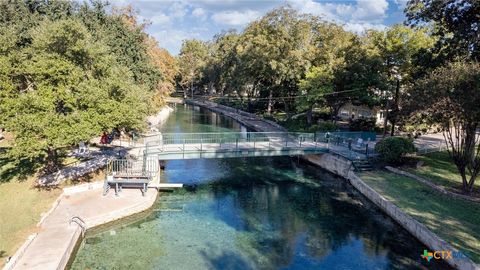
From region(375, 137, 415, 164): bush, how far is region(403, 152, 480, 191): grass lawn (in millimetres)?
1114

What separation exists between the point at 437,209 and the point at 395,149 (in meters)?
8.31

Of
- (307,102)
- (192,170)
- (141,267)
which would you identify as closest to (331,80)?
(307,102)

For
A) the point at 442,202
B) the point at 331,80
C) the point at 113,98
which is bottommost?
the point at 442,202

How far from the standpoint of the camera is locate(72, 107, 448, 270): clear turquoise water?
1587cm

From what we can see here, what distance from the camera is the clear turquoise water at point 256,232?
52.1ft

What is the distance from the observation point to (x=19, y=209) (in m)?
17.8

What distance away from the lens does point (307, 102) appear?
39.4 m

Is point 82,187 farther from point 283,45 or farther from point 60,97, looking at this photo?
point 283,45

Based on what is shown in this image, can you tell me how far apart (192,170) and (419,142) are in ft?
70.7

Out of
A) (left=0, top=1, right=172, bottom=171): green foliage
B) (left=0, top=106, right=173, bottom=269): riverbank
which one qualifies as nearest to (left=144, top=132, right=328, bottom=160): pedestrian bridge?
(left=0, top=1, right=172, bottom=171): green foliage

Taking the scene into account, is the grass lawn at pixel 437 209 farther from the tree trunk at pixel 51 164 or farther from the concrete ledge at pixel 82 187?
the tree trunk at pixel 51 164

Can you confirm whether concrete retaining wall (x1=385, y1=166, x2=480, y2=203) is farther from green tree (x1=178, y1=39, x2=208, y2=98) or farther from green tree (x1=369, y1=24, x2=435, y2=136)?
green tree (x1=178, y1=39, x2=208, y2=98)

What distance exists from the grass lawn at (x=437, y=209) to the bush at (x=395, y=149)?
1.92 meters

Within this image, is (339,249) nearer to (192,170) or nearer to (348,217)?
(348,217)
